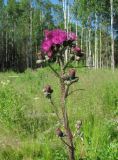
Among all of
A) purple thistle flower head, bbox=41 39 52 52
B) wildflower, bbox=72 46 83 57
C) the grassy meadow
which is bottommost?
the grassy meadow

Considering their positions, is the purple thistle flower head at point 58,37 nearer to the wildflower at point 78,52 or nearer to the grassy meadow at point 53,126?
the wildflower at point 78,52

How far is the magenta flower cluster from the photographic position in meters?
3.29

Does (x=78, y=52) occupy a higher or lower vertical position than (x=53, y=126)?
higher

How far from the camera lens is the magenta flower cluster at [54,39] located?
3.29m

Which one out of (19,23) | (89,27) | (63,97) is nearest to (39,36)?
(19,23)

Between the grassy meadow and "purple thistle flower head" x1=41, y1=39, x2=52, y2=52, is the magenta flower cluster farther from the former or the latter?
the grassy meadow

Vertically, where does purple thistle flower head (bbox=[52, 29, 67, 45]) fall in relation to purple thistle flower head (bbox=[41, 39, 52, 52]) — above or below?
above

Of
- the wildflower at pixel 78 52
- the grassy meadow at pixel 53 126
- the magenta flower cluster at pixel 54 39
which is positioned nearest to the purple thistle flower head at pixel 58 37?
the magenta flower cluster at pixel 54 39

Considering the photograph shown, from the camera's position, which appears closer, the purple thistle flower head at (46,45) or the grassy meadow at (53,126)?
the purple thistle flower head at (46,45)

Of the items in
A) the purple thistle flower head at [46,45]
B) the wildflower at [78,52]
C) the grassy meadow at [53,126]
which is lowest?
the grassy meadow at [53,126]

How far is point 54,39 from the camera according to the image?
3.29 m

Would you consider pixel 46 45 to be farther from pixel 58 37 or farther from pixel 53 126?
pixel 53 126

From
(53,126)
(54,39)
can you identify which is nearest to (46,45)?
(54,39)

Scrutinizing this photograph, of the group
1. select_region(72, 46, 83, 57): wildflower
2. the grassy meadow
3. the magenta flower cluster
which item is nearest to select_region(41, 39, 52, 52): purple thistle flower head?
the magenta flower cluster
